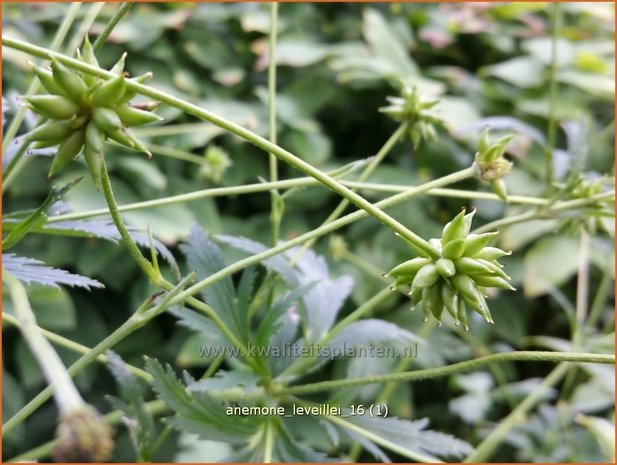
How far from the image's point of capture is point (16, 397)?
3.35ft

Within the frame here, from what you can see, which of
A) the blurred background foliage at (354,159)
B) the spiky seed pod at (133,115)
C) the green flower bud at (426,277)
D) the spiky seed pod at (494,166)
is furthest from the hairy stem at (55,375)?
the blurred background foliage at (354,159)

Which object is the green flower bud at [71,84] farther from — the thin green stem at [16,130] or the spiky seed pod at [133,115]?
the thin green stem at [16,130]

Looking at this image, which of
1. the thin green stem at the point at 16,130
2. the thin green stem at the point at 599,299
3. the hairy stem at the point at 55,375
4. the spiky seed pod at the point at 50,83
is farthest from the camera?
the thin green stem at the point at 599,299

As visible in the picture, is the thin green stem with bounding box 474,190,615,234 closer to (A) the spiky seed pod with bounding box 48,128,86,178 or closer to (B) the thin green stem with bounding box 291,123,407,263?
(B) the thin green stem with bounding box 291,123,407,263

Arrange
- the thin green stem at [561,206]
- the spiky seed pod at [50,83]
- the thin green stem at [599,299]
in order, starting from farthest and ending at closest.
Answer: the thin green stem at [599,299] < the thin green stem at [561,206] < the spiky seed pod at [50,83]

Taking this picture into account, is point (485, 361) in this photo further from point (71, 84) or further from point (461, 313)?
point (71, 84)

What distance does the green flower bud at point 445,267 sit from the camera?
0.36 m

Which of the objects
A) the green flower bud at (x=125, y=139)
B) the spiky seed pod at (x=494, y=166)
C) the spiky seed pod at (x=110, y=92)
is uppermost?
the spiky seed pod at (x=494, y=166)

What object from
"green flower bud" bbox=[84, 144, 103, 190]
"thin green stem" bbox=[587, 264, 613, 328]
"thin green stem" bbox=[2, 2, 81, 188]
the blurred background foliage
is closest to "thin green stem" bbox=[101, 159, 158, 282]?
"green flower bud" bbox=[84, 144, 103, 190]

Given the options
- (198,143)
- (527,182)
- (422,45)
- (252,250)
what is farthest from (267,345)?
(422,45)

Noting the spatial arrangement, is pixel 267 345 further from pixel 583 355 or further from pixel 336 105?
pixel 336 105

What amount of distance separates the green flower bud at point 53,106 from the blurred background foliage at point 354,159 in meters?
0.58

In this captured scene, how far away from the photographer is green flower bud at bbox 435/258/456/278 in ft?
1.19

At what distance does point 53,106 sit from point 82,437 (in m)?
0.16
